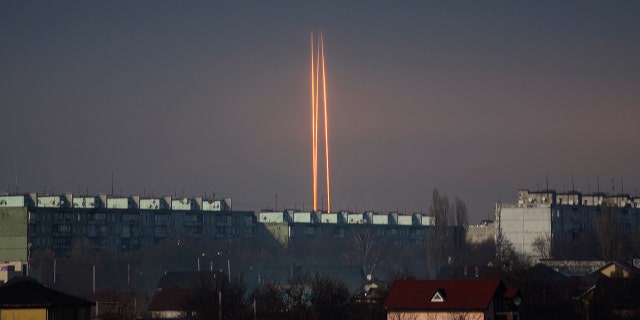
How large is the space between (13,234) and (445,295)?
5998cm

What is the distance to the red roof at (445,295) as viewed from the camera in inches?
1870

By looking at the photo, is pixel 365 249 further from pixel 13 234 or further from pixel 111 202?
pixel 13 234

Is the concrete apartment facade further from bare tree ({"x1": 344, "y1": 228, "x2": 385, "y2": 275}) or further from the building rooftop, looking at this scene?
the building rooftop

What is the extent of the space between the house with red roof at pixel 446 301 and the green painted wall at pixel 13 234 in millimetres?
56225

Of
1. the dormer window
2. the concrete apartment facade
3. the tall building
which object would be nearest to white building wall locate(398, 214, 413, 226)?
the tall building

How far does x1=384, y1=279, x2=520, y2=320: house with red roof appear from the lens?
47.3 meters

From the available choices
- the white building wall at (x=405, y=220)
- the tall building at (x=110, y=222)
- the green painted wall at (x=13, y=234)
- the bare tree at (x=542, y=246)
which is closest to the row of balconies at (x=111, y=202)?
the tall building at (x=110, y=222)

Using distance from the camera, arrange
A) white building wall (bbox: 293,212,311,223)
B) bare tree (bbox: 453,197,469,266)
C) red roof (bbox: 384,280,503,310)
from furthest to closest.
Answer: white building wall (bbox: 293,212,311,223), bare tree (bbox: 453,197,469,266), red roof (bbox: 384,280,503,310)

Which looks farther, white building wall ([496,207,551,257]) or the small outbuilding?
white building wall ([496,207,551,257])

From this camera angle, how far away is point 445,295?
4800cm

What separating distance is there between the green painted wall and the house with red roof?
184 feet

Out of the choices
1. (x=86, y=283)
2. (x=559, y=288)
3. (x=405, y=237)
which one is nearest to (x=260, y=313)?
(x=559, y=288)

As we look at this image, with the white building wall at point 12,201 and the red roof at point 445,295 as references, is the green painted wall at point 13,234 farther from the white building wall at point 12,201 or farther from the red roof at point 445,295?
the red roof at point 445,295

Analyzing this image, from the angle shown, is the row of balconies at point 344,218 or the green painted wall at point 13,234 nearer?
the green painted wall at point 13,234
